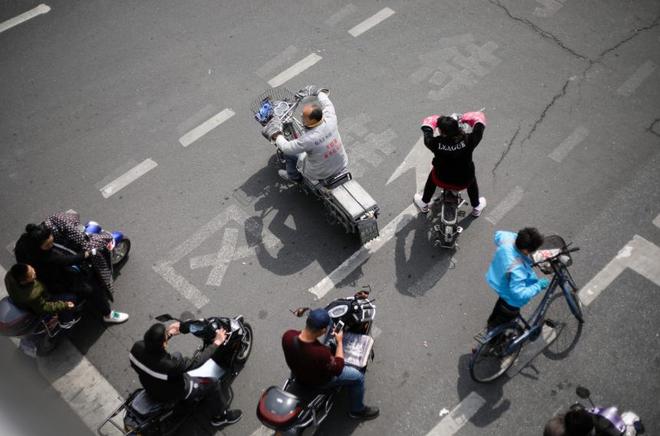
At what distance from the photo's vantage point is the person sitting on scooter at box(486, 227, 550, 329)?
5.63 metres

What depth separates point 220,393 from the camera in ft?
21.4

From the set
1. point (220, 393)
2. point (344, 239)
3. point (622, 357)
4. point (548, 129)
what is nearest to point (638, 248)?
point (622, 357)

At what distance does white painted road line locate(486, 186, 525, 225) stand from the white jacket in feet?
7.69

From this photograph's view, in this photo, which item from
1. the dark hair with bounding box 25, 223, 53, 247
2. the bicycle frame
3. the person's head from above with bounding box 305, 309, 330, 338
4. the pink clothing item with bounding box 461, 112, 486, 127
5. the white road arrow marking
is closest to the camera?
the person's head from above with bounding box 305, 309, 330, 338

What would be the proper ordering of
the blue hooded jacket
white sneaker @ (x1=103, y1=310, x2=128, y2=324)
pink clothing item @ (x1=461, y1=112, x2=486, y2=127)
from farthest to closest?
white sneaker @ (x1=103, y1=310, x2=128, y2=324)
pink clothing item @ (x1=461, y1=112, x2=486, y2=127)
the blue hooded jacket

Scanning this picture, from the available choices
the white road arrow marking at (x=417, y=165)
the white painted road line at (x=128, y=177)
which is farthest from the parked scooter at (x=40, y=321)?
the white road arrow marking at (x=417, y=165)

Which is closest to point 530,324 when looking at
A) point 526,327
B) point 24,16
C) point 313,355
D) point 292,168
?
point 526,327

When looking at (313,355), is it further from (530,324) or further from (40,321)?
(40,321)

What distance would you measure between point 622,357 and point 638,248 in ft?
5.47

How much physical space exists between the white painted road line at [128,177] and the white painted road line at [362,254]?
3.57 meters

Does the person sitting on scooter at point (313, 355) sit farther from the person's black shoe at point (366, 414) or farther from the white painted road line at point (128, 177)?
the white painted road line at point (128, 177)

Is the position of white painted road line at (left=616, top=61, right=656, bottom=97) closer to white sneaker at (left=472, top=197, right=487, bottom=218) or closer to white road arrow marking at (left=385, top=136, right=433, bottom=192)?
white sneaker at (left=472, top=197, right=487, bottom=218)

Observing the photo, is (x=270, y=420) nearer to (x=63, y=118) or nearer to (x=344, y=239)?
(x=344, y=239)

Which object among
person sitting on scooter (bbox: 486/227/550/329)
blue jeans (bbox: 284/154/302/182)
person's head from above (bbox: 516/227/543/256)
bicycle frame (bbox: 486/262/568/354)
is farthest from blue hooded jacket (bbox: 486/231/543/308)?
blue jeans (bbox: 284/154/302/182)
